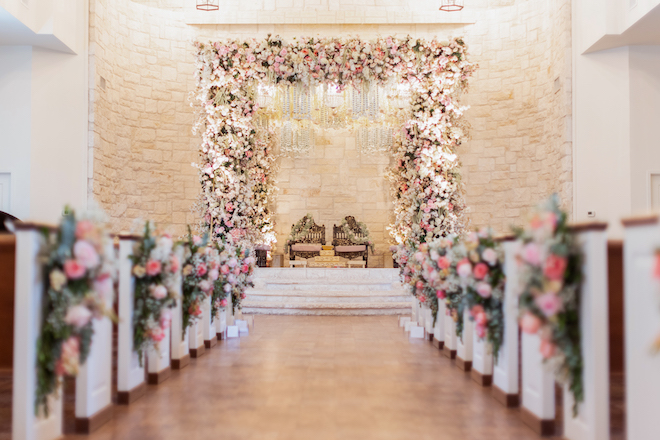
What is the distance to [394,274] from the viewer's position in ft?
34.2

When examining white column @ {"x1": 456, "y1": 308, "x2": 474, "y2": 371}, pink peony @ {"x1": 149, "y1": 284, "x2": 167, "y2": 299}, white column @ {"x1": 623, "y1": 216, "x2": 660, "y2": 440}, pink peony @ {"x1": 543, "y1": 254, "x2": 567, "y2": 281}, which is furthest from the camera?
white column @ {"x1": 456, "y1": 308, "x2": 474, "y2": 371}

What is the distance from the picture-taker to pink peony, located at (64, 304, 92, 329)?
2.82 m

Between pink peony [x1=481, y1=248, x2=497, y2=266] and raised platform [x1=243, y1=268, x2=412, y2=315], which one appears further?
raised platform [x1=243, y1=268, x2=412, y2=315]

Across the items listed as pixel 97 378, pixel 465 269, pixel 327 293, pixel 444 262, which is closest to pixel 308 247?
pixel 327 293

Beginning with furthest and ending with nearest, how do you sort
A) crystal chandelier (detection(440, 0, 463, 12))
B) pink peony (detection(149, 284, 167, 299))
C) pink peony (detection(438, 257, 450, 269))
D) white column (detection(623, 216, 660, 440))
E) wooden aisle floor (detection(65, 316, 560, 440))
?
crystal chandelier (detection(440, 0, 463, 12)) < pink peony (detection(438, 257, 450, 269)) < pink peony (detection(149, 284, 167, 299)) < wooden aisle floor (detection(65, 316, 560, 440)) < white column (detection(623, 216, 660, 440))

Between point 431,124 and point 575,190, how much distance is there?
2.63 meters

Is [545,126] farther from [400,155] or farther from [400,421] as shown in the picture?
[400,421]

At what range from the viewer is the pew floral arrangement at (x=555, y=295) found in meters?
2.76

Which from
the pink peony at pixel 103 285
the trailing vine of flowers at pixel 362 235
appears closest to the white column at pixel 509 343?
the pink peony at pixel 103 285

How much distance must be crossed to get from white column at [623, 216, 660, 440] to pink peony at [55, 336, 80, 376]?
261 cm

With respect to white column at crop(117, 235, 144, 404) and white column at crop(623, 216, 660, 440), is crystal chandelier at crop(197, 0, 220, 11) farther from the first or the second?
white column at crop(623, 216, 660, 440)

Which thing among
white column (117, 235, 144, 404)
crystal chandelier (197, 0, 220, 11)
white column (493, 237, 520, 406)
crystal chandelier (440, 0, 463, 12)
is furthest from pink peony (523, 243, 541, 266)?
crystal chandelier (197, 0, 220, 11)

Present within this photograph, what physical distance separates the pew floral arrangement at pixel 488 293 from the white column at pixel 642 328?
4.27ft

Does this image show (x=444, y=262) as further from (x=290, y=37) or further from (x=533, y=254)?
(x=290, y=37)
